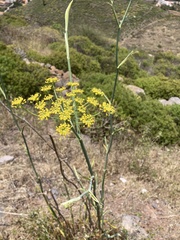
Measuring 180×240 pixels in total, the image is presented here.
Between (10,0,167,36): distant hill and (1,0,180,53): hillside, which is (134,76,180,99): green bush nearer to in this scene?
(1,0,180,53): hillside

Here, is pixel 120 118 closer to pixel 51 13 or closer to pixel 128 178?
pixel 128 178

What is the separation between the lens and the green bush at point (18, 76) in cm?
456

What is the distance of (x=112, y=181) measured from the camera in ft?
10.0

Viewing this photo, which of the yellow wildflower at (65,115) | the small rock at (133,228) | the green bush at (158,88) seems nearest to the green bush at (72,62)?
the green bush at (158,88)

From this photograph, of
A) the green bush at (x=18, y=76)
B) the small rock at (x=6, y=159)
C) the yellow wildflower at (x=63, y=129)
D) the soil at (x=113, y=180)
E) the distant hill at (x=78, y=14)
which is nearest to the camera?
the yellow wildflower at (x=63, y=129)

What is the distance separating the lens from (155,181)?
3.16 metres

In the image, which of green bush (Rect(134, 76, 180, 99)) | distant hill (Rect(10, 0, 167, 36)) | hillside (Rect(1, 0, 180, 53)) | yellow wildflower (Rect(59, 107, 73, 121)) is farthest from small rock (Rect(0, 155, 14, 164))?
distant hill (Rect(10, 0, 167, 36))

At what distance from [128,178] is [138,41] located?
129 ft

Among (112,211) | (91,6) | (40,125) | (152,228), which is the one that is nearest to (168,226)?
(152,228)

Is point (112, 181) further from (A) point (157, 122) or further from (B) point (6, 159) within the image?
(A) point (157, 122)

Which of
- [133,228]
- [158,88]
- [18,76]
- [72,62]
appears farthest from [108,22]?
[133,228]

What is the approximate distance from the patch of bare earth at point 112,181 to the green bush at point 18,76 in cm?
85

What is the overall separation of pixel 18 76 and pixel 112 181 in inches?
104

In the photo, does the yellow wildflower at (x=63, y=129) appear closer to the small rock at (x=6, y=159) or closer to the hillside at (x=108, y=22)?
the small rock at (x=6, y=159)
